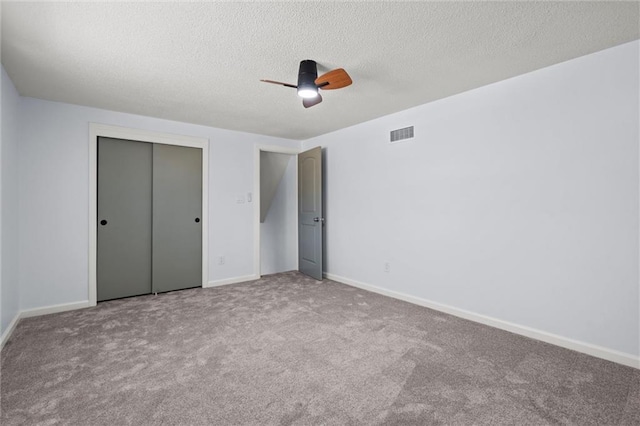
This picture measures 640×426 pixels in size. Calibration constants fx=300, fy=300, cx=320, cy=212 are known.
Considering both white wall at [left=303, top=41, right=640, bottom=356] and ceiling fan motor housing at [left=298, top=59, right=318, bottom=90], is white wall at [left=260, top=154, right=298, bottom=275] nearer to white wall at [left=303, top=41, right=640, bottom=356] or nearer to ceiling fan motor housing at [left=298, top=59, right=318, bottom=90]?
white wall at [left=303, top=41, right=640, bottom=356]

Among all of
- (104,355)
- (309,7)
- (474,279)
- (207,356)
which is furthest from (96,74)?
(474,279)

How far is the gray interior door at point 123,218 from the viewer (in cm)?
367

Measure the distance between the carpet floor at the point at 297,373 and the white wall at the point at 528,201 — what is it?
1.20ft

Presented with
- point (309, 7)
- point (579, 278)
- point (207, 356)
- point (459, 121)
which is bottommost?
point (207, 356)

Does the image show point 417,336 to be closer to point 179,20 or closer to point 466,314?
point 466,314

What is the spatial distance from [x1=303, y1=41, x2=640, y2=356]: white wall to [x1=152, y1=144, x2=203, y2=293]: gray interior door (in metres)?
2.61

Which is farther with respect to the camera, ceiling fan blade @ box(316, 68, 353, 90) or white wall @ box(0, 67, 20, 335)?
white wall @ box(0, 67, 20, 335)

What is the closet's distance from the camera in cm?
370

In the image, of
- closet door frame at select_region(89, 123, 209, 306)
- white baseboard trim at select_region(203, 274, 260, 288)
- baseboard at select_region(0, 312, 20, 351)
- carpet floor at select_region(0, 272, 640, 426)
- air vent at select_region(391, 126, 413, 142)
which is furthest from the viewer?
white baseboard trim at select_region(203, 274, 260, 288)

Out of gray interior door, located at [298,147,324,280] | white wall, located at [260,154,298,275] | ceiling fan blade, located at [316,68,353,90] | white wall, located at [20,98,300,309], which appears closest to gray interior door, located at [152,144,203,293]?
white wall, located at [20,98,300,309]

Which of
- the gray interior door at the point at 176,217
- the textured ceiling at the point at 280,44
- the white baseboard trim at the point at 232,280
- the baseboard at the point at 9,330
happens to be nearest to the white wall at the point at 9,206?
the baseboard at the point at 9,330

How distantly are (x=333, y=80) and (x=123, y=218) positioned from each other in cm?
319

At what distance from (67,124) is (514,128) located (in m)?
4.70

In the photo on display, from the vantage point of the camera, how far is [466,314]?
121 inches
